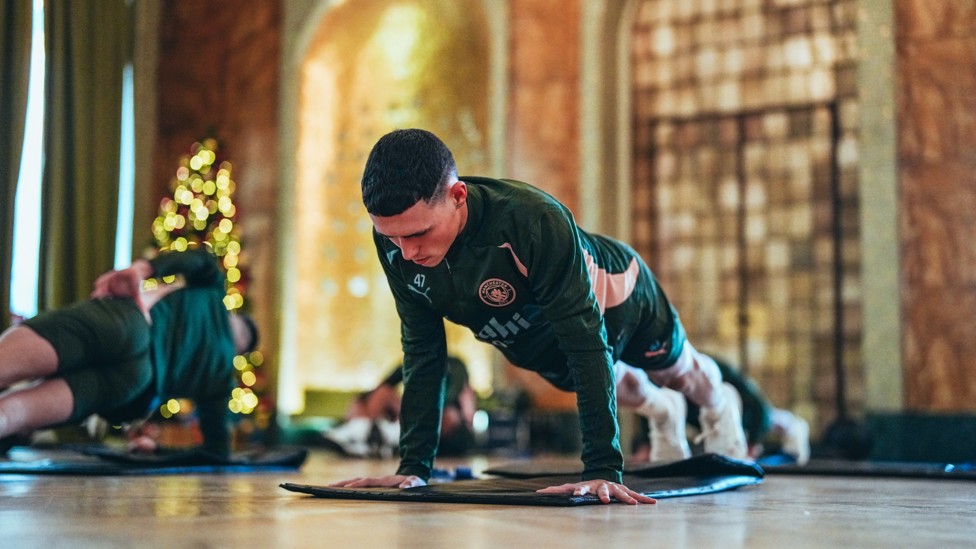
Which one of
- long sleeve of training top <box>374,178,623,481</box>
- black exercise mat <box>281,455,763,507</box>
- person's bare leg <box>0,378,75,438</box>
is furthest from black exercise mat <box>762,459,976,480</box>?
person's bare leg <box>0,378,75,438</box>

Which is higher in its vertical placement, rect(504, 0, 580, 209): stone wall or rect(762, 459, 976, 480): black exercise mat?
rect(504, 0, 580, 209): stone wall

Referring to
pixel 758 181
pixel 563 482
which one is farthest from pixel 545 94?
pixel 563 482

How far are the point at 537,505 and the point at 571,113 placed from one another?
6.85 m

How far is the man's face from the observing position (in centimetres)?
220

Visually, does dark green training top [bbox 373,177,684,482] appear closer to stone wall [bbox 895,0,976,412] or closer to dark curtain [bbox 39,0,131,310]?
stone wall [bbox 895,0,976,412]

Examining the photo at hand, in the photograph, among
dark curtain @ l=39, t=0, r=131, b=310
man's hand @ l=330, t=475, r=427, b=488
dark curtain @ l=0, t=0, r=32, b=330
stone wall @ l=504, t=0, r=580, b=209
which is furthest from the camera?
stone wall @ l=504, t=0, r=580, b=209

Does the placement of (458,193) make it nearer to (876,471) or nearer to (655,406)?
(655,406)

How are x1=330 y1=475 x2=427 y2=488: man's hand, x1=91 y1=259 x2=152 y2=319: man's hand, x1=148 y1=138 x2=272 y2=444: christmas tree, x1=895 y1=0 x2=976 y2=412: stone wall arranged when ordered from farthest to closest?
x1=148 y1=138 x2=272 y2=444: christmas tree → x1=895 y1=0 x2=976 y2=412: stone wall → x1=91 y1=259 x2=152 y2=319: man's hand → x1=330 y1=475 x2=427 y2=488: man's hand

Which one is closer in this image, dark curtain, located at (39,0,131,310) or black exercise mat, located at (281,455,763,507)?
black exercise mat, located at (281,455,763,507)

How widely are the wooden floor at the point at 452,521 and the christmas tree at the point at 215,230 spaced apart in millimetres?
5658

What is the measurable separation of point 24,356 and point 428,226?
1.73m

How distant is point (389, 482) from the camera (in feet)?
8.36

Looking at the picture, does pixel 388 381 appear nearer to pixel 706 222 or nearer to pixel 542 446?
pixel 542 446

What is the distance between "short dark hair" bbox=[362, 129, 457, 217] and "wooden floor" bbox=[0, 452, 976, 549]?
611mm
